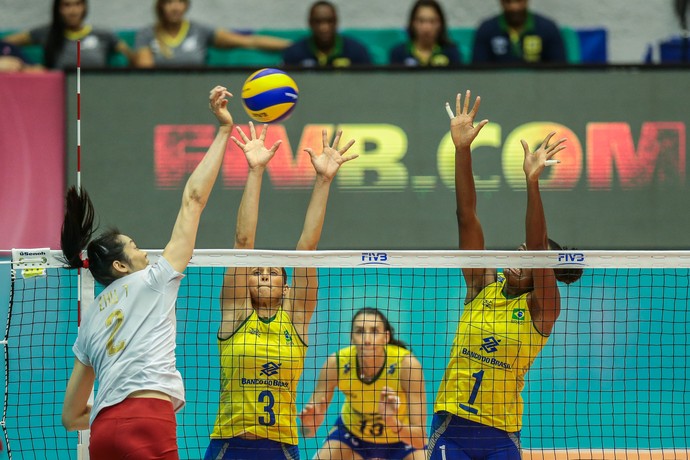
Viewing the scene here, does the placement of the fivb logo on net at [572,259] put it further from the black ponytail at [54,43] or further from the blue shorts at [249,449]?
the black ponytail at [54,43]

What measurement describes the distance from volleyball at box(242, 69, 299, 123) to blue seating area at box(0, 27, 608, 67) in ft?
14.4

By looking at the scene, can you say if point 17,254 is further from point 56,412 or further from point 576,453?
point 576,453

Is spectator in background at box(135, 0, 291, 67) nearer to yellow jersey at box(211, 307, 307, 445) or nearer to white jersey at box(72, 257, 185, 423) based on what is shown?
yellow jersey at box(211, 307, 307, 445)

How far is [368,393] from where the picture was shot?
345 inches

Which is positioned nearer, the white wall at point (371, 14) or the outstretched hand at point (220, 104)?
the outstretched hand at point (220, 104)

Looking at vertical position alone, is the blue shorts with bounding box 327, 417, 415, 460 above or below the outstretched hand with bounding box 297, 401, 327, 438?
below

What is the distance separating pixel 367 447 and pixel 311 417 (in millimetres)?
533

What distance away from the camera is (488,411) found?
290 inches

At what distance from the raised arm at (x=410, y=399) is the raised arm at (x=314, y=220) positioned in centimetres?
134

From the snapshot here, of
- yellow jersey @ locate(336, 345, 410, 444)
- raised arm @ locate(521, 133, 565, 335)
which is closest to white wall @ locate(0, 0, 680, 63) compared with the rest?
yellow jersey @ locate(336, 345, 410, 444)

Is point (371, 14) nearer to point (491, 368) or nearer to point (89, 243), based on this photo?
point (491, 368)

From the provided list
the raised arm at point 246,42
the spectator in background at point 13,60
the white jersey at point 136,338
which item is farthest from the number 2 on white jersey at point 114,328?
the raised arm at point 246,42

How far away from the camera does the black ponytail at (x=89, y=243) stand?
20.0 feet

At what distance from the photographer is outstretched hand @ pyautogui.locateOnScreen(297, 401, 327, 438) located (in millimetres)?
8867
